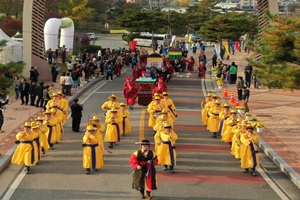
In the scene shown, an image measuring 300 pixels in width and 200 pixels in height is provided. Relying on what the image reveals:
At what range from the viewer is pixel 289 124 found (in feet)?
80.2

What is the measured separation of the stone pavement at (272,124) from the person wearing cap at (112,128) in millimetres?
2901

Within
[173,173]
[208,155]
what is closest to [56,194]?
[173,173]

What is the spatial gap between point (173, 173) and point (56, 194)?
11.3 feet

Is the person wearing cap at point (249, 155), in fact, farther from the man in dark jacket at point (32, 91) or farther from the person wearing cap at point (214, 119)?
the man in dark jacket at point (32, 91)

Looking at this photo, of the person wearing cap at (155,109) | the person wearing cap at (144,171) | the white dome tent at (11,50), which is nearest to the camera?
the person wearing cap at (144,171)

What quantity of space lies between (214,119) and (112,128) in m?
3.85

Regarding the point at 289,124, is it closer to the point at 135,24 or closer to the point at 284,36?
the point at 284,36

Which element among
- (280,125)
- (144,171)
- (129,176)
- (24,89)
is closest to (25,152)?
(129,176)

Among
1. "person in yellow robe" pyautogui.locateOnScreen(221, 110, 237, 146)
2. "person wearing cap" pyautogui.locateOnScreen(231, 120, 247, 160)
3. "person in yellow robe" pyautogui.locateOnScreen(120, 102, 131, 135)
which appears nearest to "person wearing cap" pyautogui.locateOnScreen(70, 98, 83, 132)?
"person in yellow robe" pyautogui.locateOnScreen(120, 102, 131, 135)

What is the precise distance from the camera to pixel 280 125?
24219 mm

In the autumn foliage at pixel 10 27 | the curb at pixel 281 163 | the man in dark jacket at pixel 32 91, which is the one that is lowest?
the curb at pixel 281 163

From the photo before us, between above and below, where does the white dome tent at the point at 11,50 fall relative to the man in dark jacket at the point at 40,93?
above

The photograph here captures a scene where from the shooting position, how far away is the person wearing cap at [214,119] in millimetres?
21594

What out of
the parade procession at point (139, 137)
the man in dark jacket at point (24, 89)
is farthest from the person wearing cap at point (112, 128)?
the man in dark jacket at point (24, 89)
